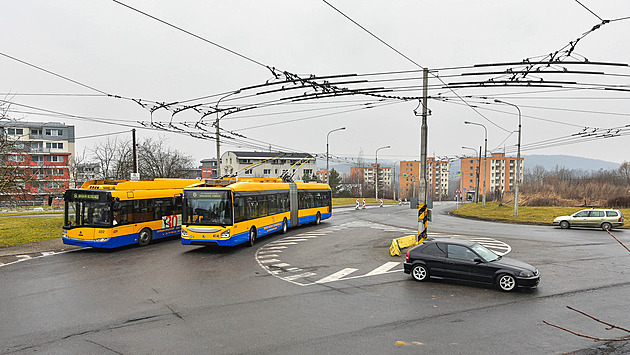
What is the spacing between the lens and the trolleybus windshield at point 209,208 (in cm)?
1600

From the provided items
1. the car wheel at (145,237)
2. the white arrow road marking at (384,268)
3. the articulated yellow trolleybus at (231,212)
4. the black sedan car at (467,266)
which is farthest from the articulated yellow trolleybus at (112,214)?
the black sedan car at (467,266)

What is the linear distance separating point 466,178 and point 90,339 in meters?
137

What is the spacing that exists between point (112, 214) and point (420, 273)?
12.6 meters

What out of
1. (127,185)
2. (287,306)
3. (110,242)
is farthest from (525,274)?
(127,185)

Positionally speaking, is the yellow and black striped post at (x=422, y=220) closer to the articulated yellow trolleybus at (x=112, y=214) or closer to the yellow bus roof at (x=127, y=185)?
the articulated yellow trolleybus at (x=112, y=214)

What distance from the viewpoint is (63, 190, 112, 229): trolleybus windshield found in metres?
16.1

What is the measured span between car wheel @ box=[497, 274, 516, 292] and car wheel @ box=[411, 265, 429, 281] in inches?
75.8

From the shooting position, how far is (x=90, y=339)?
22.8ft

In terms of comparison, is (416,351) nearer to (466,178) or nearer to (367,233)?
(367,233)

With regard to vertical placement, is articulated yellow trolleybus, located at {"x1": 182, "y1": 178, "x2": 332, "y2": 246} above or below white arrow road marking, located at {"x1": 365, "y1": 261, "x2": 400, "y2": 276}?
above

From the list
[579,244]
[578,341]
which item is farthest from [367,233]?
A: [578,341]

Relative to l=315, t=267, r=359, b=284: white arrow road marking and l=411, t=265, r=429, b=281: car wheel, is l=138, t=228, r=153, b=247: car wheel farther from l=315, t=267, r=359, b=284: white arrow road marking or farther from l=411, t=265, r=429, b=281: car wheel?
l=411, t=265, r=429, b=281: car wheel

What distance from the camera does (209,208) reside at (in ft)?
52.9

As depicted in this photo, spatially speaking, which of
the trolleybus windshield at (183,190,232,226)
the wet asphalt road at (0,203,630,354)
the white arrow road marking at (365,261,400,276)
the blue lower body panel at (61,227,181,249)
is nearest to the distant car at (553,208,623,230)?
the wet asphalt road at (0,203,630,354)
